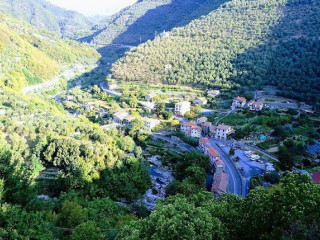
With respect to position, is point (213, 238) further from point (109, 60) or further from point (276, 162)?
point (109, 60)

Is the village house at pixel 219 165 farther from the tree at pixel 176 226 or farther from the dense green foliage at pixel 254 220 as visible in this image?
the tree at pixel 176 226

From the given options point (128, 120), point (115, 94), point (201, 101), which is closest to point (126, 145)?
point (128, 120)

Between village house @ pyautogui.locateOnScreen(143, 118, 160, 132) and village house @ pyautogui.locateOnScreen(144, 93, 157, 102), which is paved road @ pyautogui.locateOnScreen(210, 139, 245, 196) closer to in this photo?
village house @ pyautogui.locateOnScreen(143, 118, 160, 132)

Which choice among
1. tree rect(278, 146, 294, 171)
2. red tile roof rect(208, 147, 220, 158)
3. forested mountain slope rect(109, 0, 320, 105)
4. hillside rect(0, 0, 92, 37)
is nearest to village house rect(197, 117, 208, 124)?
red tile roof rect(208, 147, 220, 158)

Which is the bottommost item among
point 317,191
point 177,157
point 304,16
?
point 177,157

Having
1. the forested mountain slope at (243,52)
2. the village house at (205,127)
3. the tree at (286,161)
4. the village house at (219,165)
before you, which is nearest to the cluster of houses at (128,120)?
the village house at (205,127)

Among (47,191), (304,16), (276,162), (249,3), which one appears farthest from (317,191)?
(249,3)

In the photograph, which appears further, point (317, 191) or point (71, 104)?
point (71, 104)
